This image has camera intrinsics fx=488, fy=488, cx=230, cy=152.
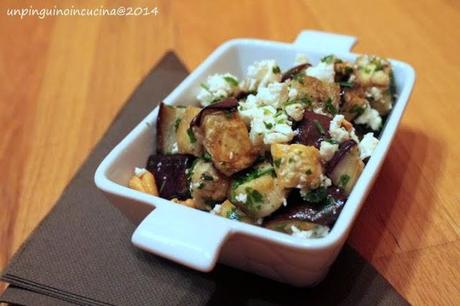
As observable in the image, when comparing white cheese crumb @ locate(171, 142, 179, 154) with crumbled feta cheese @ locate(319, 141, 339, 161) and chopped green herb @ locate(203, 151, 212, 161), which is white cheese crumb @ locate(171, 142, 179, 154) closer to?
chopped green herb @ locate(203, 151, 212, 161)

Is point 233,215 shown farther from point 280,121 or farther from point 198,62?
point 198,62

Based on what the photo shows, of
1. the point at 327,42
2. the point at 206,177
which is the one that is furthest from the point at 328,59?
the point at 206,177

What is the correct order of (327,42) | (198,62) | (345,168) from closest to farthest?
(345,168) < (327,42) < (198,62)

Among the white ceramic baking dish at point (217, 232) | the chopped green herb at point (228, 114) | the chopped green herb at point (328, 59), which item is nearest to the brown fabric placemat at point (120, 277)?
the white ceramic baking dish at point (217, 232)

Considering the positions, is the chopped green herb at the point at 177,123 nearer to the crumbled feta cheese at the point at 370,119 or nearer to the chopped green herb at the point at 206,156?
the chopped green herb at the point at 206,156

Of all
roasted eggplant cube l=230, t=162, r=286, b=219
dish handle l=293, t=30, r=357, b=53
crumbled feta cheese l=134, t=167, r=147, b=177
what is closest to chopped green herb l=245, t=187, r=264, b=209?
roasted eggplant cube l=230, t=162, r=286, b=219
